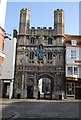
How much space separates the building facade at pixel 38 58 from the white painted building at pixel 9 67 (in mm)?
1036

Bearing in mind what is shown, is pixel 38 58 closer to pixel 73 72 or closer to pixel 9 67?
pixel 9 67

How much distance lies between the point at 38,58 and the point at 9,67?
19.1 feet

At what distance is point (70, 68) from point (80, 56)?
Result: 3.21 metres

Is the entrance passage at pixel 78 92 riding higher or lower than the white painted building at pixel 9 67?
lower

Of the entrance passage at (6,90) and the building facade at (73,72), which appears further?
the entrance passage at (6,90)

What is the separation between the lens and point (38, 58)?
3741 cm

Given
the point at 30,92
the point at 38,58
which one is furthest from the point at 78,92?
the point at 38,58

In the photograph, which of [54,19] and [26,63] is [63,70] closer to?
[26,63]

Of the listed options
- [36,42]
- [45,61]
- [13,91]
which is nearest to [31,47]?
[36,42]

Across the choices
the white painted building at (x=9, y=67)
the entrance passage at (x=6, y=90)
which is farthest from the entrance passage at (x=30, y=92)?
the entrance passage at (x=6, y=90)

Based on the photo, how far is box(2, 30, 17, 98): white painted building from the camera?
35906 millimetres

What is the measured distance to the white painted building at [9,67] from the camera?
35.9m

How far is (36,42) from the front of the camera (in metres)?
38.4

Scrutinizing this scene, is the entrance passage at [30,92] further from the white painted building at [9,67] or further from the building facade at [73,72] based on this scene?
the building facade at [73,72]
